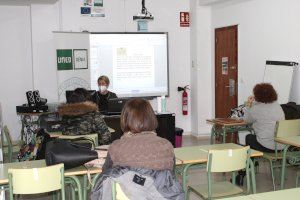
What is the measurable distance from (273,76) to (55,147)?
4.41 m

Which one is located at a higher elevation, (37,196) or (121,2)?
(121,2)

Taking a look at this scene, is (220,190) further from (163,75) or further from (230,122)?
(163,75)

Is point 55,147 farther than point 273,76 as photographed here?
No

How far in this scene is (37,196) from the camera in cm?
489

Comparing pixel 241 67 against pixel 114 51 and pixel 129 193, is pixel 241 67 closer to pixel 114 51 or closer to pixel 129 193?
pixel 114 51

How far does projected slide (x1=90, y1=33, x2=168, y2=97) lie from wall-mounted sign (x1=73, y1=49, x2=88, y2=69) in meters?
0.32

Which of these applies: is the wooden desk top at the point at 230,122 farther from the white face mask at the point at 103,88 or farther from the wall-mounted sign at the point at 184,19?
the wall-mounted sign at the point at 184,19

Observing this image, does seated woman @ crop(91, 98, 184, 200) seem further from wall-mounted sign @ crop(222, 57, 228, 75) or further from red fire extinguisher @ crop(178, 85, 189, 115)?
red fire extinguisher @ crop(178, 85, 189, 115)

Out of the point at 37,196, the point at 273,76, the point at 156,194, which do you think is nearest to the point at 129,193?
the point at 156,194

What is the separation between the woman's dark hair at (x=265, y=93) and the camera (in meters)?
4.96

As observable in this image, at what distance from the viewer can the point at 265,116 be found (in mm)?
4984

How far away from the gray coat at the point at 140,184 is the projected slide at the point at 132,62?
561 cm

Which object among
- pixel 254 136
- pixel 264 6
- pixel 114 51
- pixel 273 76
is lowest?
pixel 254 136

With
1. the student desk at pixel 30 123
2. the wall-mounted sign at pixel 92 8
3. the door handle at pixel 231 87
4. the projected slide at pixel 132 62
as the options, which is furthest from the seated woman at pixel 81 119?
the door handle at pixel 231 87
